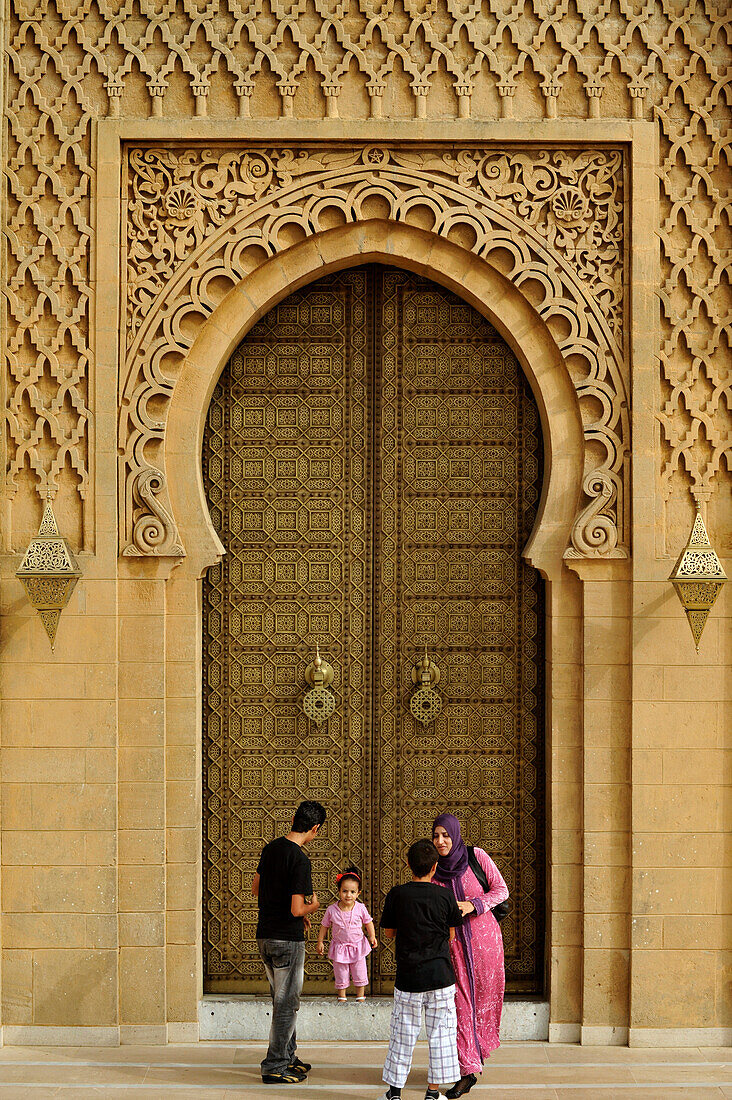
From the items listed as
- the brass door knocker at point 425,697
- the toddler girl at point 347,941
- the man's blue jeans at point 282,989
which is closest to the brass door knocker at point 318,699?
the brass door knocker at point 425,697

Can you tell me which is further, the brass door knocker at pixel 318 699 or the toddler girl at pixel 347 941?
the brass door knocker at pixel 318 699

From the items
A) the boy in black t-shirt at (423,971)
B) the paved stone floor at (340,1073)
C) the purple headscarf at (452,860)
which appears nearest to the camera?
the boy in black t-shirt at (423,971)

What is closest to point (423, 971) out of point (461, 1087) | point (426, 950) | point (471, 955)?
point (426, 950)

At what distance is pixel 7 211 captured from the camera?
5.93m

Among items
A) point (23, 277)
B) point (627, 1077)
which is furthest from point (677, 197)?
point (627, 1077)

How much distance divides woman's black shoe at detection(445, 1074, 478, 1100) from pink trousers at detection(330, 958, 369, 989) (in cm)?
64

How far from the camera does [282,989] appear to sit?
538 cm

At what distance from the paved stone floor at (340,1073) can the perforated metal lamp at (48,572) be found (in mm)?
2014

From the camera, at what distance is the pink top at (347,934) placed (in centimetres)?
575

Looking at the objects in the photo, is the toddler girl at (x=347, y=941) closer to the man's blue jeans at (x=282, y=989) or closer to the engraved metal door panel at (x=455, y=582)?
the man's blue jeans at (x=282, y=989)

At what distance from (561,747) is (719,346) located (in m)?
2.07

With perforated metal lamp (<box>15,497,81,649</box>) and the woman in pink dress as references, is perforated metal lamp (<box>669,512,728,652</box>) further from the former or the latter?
perforated metal lamp (<box>15,497,81,649</box>)

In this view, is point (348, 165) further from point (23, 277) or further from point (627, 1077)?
point (627, 1077)

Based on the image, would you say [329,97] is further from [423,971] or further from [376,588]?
[423,971]
